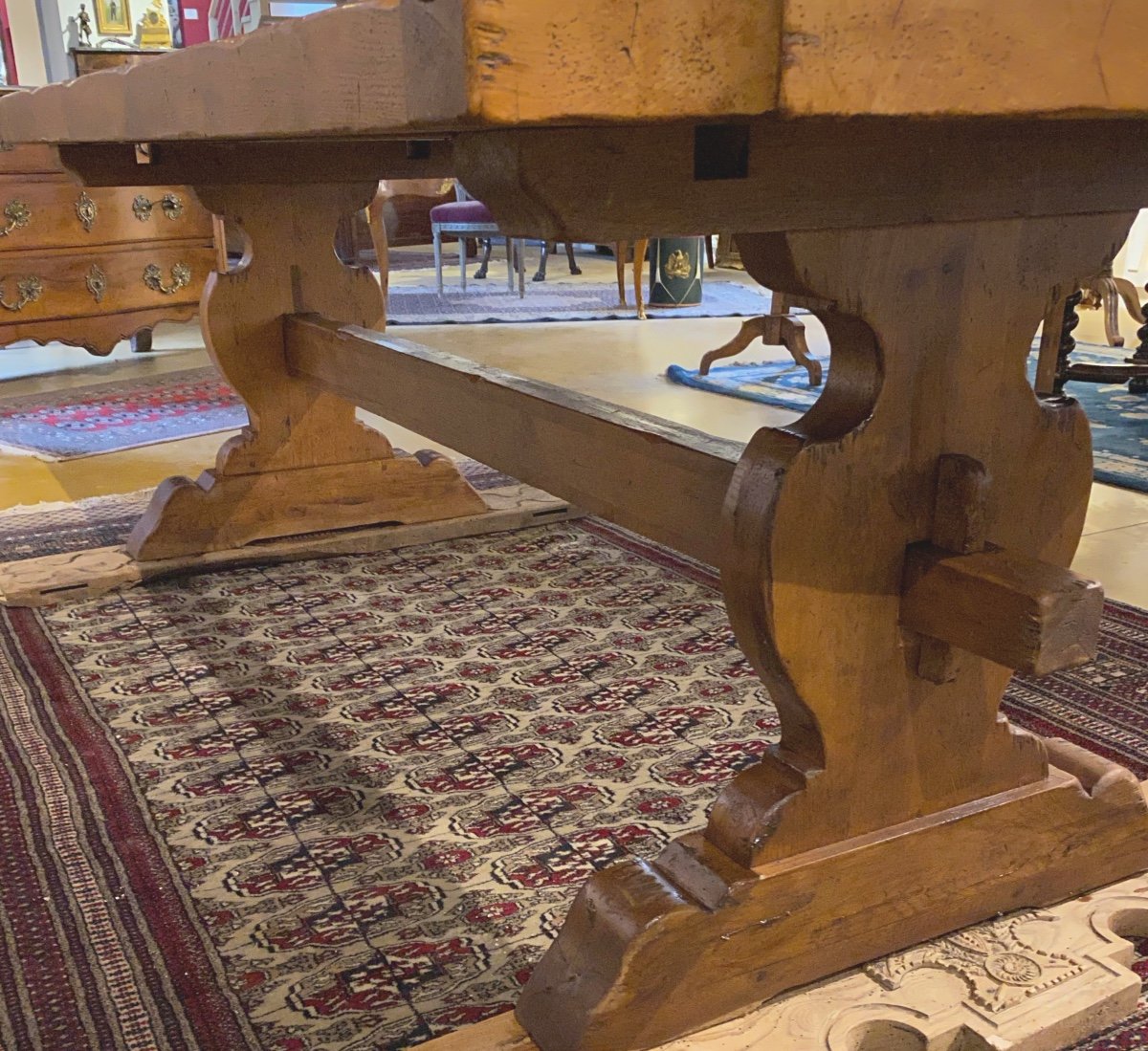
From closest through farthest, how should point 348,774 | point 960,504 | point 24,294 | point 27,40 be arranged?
point 960,504 → point 348,774 → point 24,294 → point 27,40

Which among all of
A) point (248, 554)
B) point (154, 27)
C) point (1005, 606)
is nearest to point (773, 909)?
point (1005, 606)

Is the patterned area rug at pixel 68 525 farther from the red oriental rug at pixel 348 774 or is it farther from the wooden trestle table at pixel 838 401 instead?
the wooden trestle table at pixel 838 401

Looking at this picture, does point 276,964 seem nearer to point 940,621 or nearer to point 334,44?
point 940,621

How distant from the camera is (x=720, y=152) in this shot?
0.73m

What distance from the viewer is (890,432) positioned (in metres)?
0.83

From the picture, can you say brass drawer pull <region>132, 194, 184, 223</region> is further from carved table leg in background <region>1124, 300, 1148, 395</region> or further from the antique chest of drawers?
carved table leg in background <region>1124, 300, 1148, 395</region>

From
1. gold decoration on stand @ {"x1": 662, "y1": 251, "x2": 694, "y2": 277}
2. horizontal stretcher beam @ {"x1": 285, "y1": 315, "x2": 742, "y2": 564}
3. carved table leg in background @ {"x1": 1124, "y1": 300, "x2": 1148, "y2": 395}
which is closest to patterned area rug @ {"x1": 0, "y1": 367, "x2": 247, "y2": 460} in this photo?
horizontal stretcher beam @ {"x1": 285, "y1": 315, "x2": 742, "y2": 564}

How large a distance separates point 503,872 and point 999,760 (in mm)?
479

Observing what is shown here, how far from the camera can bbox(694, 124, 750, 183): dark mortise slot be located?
718 millimetres

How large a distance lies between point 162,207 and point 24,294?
51 centimetres

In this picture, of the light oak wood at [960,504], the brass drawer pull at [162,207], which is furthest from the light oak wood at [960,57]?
the brass drawer pull at [162,207]

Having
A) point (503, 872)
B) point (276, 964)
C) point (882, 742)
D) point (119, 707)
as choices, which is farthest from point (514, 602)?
point (882, 742)

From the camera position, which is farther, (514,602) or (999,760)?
(514,602)

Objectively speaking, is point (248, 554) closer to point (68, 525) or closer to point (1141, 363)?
point (68, 525)
